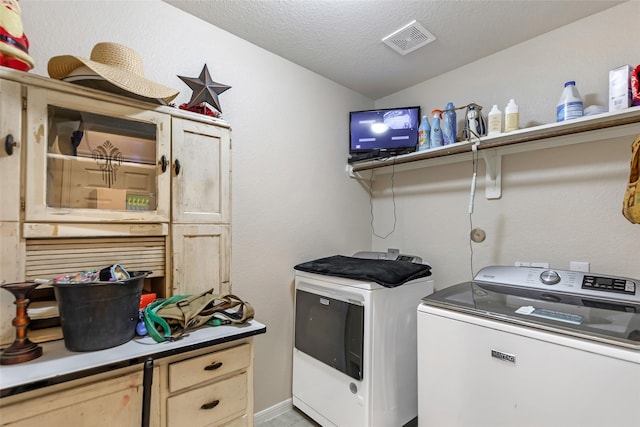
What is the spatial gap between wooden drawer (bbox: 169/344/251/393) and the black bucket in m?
0.24

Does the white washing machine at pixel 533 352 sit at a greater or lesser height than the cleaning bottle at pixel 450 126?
lesser

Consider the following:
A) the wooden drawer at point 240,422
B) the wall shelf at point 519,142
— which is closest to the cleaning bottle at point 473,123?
the wall shelf at point 519,142

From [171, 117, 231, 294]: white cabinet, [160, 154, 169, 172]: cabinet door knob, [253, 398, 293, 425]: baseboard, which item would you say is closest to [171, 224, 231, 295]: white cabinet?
[171, 117, 231, 294]: white cabinet

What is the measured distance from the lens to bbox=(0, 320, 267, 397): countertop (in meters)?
0.81

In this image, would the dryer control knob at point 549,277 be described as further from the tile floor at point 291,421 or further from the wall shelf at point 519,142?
the tile floor at point 291,421

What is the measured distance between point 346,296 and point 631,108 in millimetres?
1674

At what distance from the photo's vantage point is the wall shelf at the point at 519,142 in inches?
57.2

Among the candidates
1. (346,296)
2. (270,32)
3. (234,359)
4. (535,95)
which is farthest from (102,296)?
(535,95)

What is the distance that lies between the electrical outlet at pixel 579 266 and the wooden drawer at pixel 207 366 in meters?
1.84

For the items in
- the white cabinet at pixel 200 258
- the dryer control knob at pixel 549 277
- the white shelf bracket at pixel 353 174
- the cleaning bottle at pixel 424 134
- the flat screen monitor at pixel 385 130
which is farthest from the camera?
the white shelf bracket at pixel 353 174

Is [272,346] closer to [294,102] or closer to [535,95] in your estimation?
[294,102]

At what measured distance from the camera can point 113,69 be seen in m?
1.17

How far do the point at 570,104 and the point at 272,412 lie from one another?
2.62 m

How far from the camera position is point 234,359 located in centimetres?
125
